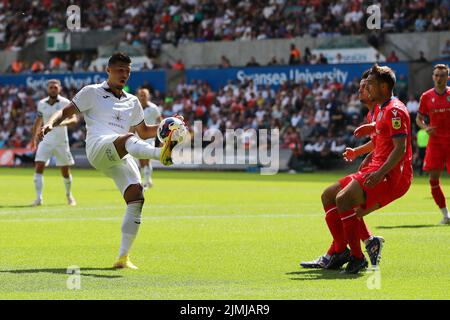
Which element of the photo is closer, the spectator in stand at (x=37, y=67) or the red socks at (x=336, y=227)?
the red socks at (x=336, y=227)

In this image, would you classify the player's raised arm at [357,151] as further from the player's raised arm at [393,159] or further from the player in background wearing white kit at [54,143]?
the player in background wearing white kit at [54,143]

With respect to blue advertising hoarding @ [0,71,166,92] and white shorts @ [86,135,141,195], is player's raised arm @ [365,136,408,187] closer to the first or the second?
white shorts @ [86,135,141,195]

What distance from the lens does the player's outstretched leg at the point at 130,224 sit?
11734 millimetres

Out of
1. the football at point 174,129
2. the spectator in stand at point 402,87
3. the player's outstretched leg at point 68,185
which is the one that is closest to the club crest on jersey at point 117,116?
the football at point 174,129

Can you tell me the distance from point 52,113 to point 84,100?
417 inches

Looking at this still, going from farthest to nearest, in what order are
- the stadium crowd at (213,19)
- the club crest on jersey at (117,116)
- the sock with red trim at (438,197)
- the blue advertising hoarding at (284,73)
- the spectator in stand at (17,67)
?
the spectator in stand at (17,67) < the stadium crowd at (213,19) < the blue advertising hoarding at (284,73) < the sock with red trim at (438,197) < the club crest on jersey at (117,116)

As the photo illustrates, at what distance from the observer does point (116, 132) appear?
12.3 metres

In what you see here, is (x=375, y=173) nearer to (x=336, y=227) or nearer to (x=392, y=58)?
(x=336, y=227)

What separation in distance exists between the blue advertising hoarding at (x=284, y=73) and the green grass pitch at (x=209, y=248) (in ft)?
52.8

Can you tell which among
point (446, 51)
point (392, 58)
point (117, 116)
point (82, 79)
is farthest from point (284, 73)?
point (117, 116)

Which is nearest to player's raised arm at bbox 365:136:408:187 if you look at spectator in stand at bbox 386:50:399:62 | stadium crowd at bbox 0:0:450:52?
spectator in stand at bbox 386:50:399:62

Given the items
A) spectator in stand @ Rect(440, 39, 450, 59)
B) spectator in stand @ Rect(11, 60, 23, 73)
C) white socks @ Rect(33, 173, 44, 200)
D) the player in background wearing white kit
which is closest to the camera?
white socks @ Rect(33, 173, 44, 200)

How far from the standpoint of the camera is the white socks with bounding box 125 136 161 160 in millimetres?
10977

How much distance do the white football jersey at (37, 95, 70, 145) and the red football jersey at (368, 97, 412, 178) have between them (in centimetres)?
1223
